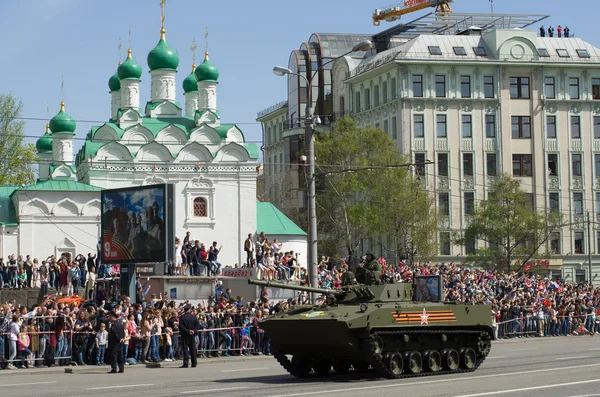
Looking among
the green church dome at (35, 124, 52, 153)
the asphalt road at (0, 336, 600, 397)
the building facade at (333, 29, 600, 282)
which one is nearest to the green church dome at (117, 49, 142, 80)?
the green church dome at (35, 124, 52, 153)

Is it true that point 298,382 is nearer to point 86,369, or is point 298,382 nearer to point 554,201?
point 86,369

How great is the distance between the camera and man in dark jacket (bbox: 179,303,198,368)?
84.5 feet

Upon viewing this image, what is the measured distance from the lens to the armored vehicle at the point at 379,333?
68.9 feet

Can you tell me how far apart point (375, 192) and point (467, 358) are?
40210 mm

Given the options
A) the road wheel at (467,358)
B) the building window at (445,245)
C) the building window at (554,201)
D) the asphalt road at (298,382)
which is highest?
the building window at (554,201)

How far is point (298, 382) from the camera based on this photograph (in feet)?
68.1

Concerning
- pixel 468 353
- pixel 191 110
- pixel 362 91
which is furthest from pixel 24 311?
pixel 362 91

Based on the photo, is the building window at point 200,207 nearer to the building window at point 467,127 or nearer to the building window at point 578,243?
the building window at point 467,127

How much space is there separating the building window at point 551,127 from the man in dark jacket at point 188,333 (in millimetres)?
52645

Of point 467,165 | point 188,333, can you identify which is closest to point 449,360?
point 188,333

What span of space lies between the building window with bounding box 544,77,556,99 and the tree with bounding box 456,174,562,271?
1207cm

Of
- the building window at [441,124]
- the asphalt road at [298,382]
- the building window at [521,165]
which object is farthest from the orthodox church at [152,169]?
the asphalt road at [298,382]

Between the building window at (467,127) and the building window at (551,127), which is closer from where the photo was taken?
the building window at (467,127)

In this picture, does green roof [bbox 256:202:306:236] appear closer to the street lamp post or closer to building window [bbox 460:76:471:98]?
building window [bbox 460:76:471:98]
